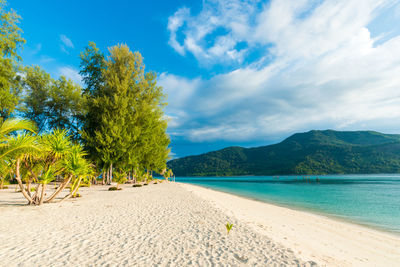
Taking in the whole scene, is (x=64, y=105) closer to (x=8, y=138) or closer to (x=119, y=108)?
(x=119, y=108)

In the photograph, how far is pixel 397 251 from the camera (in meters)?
6.30

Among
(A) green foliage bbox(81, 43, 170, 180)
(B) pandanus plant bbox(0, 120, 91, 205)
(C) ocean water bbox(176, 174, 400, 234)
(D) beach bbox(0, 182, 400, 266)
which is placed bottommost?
(C) ocean water bbox(176, 174, 400, 234)

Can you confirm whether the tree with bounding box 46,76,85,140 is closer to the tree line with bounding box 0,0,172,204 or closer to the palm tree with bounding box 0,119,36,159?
the tree line with bounding box 0,0,172,204

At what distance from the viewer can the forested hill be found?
365 ft

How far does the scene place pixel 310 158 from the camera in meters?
125

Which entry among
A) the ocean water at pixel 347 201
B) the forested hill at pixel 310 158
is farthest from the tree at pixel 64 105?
the forested hill at pixel 310 158

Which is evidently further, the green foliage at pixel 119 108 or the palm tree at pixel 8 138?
the green foliage at pixel 119 108

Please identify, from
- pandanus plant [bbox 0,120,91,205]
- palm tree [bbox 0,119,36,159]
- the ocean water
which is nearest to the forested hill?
the ocean water

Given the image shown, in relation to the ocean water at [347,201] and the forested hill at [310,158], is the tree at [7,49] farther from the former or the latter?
the forested hill at [310,158]

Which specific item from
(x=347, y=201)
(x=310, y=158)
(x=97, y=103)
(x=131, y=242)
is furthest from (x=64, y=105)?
(x=310, y=158)

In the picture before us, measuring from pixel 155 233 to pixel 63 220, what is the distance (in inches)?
180

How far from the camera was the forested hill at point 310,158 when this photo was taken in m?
111

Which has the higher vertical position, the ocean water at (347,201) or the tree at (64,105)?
the tree at (64,105)

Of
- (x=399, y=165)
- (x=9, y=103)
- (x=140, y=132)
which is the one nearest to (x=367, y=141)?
(x=399, y=165)
